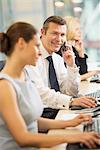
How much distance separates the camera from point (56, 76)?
8.32ft

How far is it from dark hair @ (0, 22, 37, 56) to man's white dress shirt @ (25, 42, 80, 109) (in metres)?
0.59

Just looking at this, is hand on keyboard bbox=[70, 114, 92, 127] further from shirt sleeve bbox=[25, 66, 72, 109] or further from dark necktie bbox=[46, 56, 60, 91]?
dark necktie bbox=[46, 56, 60, 91]

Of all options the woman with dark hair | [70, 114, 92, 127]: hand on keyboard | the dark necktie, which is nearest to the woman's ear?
the woman with dark hair

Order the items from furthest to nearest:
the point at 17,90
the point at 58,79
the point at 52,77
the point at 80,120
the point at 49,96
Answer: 1. the point at 58,79
2. the point at 52,77
3. the point at 49,96
4. the point at 80,120
5. the point at 17,90

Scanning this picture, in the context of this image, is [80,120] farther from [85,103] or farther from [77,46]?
[77,46]

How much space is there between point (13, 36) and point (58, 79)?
1190 mm

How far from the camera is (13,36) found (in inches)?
57.0

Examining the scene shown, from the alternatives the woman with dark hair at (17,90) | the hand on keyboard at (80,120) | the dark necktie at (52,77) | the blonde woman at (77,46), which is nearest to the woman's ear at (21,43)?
the woman with dark hair at (17,90)

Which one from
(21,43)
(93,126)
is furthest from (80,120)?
(21,43)

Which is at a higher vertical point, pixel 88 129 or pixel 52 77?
pixel 88 129

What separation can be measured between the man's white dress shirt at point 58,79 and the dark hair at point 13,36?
59 centimetres

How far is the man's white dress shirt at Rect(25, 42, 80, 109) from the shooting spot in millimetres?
2131

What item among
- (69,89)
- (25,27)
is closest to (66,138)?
(25,27)

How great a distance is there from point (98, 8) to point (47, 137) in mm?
3345
